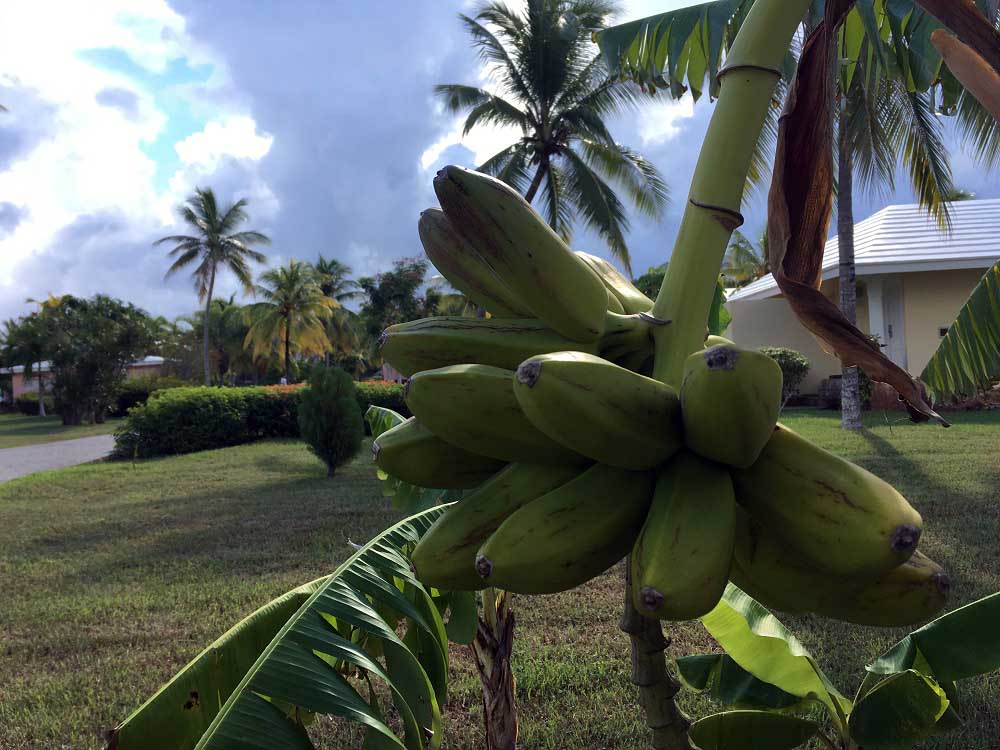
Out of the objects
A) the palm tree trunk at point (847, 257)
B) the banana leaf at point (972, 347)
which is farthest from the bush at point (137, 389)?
the banana leaf at point (972, 347)

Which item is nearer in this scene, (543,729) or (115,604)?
(543,729)

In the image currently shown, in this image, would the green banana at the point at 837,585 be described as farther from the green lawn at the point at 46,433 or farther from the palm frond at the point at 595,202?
the green lawn at the point at 46,433

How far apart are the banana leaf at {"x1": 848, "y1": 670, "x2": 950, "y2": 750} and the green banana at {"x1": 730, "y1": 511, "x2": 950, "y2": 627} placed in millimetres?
1169

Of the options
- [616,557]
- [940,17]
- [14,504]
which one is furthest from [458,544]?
[14,504]

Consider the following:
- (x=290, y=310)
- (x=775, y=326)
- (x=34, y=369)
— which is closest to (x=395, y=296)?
(x=290, y=310)

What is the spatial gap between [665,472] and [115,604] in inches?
245

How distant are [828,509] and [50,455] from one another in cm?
2287

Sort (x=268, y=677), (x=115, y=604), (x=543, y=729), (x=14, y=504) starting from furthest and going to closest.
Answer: (x=14, y=504), (x=115, y=604), (x=543, y=729), (x=268, y=677)

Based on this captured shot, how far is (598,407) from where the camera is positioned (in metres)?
0.76

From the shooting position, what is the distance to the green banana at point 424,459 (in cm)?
97

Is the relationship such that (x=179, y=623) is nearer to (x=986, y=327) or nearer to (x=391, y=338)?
(x=391, y=338)

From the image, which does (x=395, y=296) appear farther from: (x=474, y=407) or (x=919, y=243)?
(x=474, y=407)

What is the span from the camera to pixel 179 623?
5258 mm

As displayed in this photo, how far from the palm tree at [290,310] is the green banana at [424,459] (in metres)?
38.3
